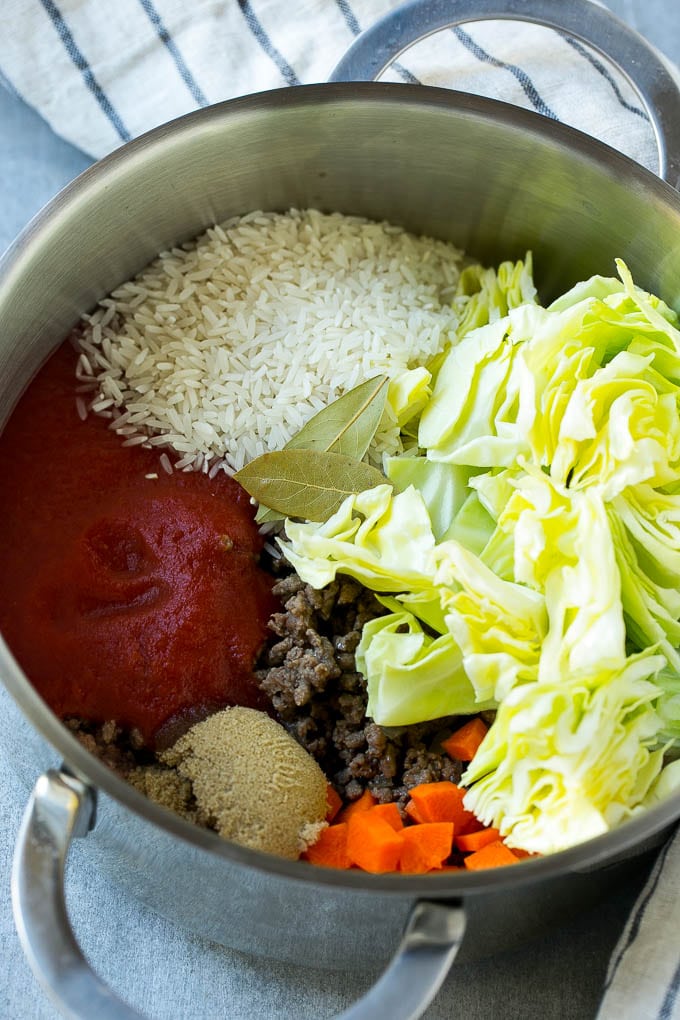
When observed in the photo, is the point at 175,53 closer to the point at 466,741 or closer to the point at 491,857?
the point at 466,741

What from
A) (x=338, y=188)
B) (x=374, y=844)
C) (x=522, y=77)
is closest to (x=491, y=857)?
(x=374, y=844)

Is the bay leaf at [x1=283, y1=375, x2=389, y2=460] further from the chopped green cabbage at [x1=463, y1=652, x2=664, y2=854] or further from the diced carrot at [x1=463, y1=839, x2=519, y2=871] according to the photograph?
the diced carrot at [x1=463, y1=839, x2=519, y2=871]

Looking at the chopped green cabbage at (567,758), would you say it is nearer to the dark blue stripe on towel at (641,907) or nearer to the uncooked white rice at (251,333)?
the dark blue stripe on towel at (641,907)

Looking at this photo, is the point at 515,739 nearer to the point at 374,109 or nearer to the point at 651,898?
the point at 651,898

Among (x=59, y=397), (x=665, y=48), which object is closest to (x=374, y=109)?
(x=59, y=397)

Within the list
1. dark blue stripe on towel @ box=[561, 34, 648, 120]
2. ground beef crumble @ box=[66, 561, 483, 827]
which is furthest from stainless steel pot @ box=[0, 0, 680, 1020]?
dark blue stripe on towel @ box=[561, 34, 648, 120]

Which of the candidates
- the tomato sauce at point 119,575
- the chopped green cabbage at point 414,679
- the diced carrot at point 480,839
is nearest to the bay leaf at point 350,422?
the tomato sauce at point 119,575
